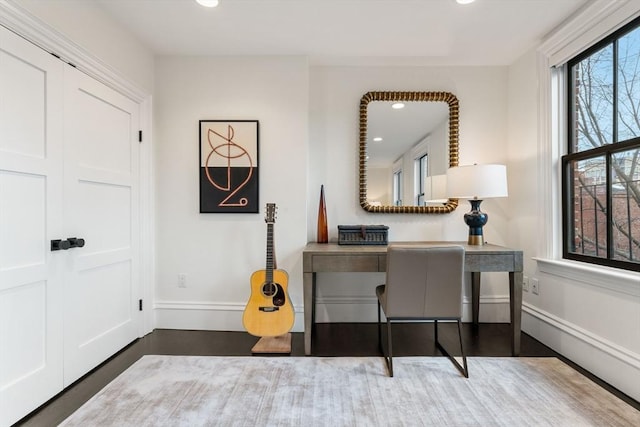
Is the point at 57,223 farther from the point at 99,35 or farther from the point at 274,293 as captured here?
the point at 274,293

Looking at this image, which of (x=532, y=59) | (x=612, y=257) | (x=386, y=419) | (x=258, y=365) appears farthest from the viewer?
(x=532, y=59)

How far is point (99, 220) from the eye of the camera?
86.4 inches

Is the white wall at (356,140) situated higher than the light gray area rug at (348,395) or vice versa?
the white wall at (356,140)

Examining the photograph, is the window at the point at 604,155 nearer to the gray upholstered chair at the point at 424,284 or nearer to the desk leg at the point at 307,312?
the gray upholstered chair at the point at 424,284

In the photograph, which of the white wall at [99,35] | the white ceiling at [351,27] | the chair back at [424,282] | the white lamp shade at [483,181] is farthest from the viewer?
the white lamp shade at [483,181]

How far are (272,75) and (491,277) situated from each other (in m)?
2.67

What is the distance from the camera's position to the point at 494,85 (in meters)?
3.02

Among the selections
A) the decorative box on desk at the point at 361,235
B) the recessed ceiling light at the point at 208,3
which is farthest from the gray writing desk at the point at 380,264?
the recessed ceiling light at the point at 208,3

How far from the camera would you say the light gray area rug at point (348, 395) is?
1620 mm

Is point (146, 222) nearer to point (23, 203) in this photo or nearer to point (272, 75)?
point (23, 203)

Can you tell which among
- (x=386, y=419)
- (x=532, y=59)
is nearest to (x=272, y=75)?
(x=532, y=59)

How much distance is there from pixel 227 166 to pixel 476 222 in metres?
2.11

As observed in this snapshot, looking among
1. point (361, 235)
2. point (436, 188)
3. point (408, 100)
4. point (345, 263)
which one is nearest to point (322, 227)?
point (361, 235)

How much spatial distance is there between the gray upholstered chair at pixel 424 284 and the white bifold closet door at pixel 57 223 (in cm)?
192
